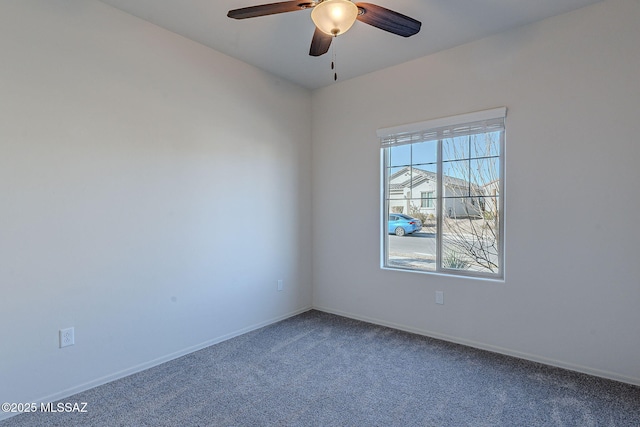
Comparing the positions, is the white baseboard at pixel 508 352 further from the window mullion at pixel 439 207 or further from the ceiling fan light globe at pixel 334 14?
the ceiling fan light globe at pixel 334 14

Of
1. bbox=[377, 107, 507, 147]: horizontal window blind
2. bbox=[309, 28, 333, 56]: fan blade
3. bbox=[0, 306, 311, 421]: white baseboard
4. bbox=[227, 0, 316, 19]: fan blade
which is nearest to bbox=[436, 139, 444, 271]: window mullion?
bbox=[377, 107, 507, 147]: horizontal window blind

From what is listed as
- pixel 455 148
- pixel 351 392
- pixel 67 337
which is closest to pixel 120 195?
pixel 67 337

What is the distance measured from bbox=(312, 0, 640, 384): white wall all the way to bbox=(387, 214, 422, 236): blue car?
431 mm

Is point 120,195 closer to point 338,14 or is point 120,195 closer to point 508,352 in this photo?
point 338,14

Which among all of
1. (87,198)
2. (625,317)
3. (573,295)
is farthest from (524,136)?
(87,198)

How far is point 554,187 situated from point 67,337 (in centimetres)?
359

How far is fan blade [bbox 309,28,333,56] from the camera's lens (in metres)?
2.11

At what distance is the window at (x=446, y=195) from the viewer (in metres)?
2.95

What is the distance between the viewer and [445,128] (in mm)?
3127

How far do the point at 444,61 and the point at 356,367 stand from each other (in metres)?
2.74

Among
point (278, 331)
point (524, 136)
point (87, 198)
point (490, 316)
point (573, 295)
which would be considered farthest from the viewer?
point (278, 331)

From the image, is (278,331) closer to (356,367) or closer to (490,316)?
(356,367)

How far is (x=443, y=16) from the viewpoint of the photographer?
2.56 m

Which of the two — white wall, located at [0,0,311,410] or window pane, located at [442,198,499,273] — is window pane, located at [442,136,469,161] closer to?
window pane, located at [442,198,499,273]
